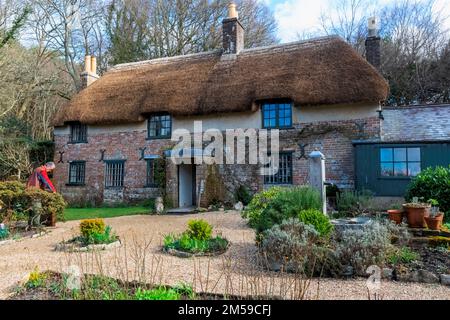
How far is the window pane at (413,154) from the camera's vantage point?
10.9 meters

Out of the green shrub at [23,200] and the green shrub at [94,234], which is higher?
the green shrub at [23,200]

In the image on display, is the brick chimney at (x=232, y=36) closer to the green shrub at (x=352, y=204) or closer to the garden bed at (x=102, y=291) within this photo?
the green shrub at (x=352, y=204)

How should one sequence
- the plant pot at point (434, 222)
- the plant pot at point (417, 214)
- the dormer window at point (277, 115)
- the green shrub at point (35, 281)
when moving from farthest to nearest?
the dormer window at point (277, 115) < the plant pot at point (417, 214) < the plant pot at point (434, 222) < the green shrub at point (35, 281)

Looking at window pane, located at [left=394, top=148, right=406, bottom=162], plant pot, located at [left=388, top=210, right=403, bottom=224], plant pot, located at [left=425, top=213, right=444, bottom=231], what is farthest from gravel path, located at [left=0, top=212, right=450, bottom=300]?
window pane, located at [left=394, top=148, right=406, bottom=162]

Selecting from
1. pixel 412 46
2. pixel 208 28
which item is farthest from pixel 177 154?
pixel 412 46

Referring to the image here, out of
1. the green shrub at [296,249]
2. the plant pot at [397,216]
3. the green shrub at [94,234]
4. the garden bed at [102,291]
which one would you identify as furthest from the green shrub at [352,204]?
the garden bed at [102,291]

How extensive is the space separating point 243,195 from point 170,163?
3419 millimetres

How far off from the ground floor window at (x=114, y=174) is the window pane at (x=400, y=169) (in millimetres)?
11565

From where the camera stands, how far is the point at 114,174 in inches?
634

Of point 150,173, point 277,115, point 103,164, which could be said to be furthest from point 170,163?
point 277,115

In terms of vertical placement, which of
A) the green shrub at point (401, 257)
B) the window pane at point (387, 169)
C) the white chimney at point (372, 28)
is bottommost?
the green shrub at point (401, 257)

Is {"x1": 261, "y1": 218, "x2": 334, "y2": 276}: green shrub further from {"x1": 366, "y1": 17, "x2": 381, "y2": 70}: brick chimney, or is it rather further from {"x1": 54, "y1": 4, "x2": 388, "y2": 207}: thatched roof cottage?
{"x1": 366, "y1": 17, "x2": 381, "y2": 70}: brick chimney

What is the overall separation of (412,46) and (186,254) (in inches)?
885

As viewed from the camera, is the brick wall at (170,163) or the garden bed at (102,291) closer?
the garden bed at (102,291)
